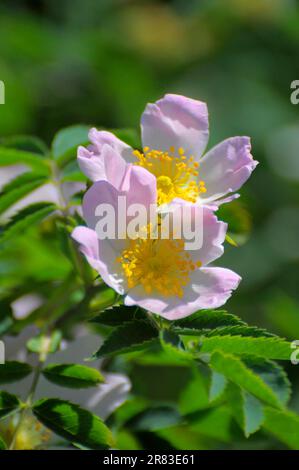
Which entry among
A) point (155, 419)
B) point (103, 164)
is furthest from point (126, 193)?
point (155, 419)

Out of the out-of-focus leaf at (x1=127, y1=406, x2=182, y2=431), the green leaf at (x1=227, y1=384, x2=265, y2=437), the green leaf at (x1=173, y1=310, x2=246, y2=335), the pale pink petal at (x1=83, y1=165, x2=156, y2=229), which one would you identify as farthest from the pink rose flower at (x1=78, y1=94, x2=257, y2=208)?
the out-of-focus leaf at (x1=127, y1=406, x2=182, y2=431)

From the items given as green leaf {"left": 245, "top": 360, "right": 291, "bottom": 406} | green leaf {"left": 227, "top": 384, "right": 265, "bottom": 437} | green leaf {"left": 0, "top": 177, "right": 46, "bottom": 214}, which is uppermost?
green leaf {"left": 0, "top": 177, "right": 46, "bottom": 214}

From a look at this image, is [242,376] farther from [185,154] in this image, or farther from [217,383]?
[185,154]

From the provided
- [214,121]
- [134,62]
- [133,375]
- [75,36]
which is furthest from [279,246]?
[133,375]

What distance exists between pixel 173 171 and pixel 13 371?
17.0 inches

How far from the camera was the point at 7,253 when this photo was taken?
179 centimetres

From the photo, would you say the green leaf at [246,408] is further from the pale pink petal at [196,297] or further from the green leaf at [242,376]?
the pale pink petal at [196,297]

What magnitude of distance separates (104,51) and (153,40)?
26cm

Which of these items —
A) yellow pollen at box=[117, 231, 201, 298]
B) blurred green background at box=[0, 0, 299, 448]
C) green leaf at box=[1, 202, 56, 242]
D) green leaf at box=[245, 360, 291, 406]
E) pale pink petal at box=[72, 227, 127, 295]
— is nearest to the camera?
pale pink petal at box=[72, 227, 127, 295]

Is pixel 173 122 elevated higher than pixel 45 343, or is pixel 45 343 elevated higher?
pixel 173 122

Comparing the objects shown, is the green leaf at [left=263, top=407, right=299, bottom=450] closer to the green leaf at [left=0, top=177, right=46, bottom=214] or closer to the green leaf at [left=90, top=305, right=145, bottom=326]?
the green leaf at [left=90, top=305, right=145, bottom=326]

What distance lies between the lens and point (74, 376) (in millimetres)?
1356

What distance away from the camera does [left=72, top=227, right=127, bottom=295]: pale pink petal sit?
117cm

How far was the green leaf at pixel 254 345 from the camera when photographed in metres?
1.21
